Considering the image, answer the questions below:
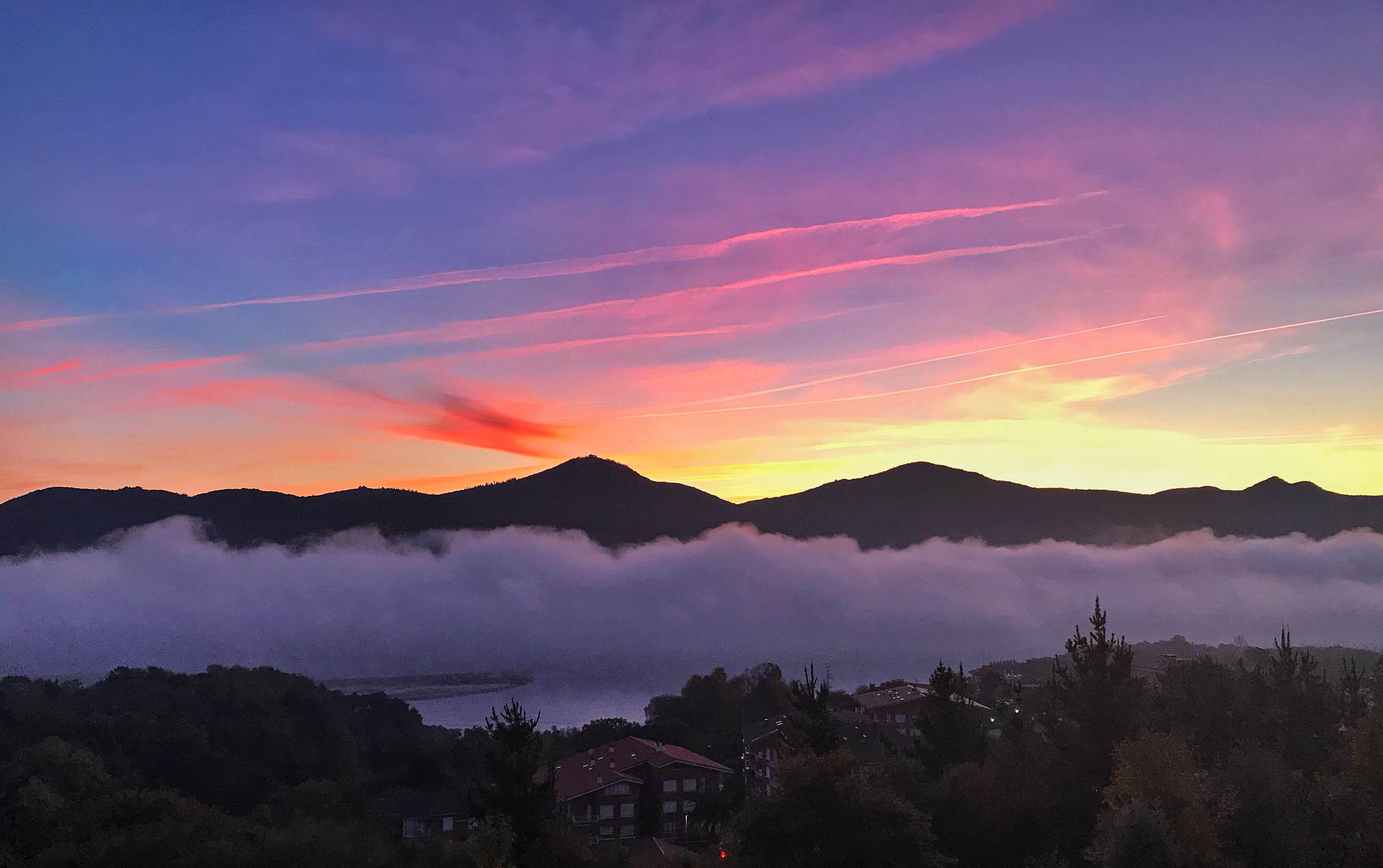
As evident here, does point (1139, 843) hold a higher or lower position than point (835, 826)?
lower

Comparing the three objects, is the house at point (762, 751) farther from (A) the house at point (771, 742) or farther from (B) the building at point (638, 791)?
(B) the building at point (638, 791)

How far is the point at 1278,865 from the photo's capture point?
27047 mm

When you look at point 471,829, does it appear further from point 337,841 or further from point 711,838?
point 711,838

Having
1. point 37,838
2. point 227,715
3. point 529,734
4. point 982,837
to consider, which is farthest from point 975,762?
point 227,715

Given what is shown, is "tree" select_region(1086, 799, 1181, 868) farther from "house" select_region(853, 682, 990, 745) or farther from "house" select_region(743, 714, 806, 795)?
"house" select_region(853, 682, 990, 745)

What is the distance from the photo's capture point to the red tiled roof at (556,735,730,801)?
64062 mm

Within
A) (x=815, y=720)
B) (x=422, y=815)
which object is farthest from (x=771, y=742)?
(x=815, y=720)

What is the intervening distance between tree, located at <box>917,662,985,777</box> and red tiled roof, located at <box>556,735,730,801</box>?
26.5 m

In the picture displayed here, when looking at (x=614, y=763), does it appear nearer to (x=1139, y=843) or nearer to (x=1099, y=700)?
(x=1099, y=700)

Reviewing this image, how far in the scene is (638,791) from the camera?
65750 mm

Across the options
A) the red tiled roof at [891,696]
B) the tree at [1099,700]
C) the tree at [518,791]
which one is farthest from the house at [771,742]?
the tree at [518,791]

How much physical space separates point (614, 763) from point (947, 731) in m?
32.0

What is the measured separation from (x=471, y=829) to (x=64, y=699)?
65973mm

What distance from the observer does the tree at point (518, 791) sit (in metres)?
31.8
